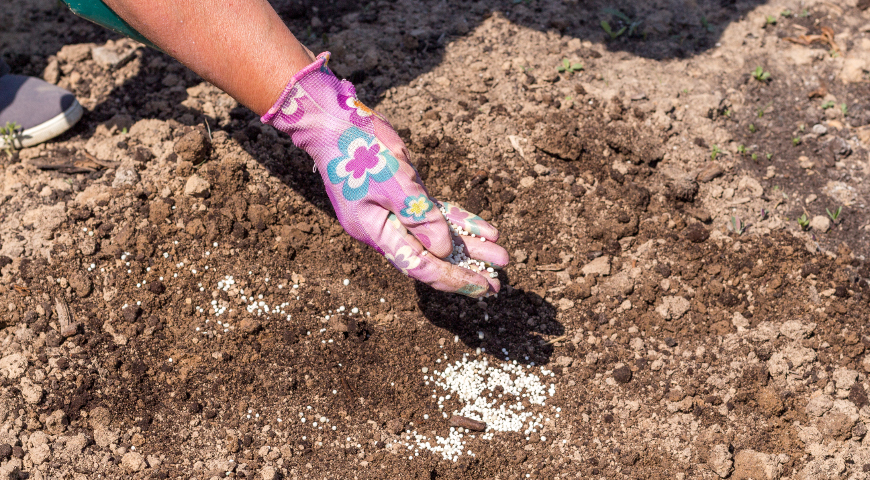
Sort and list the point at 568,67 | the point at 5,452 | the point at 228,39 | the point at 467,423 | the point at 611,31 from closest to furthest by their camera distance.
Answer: the point at 228,39
the point at 5,452
the point at 467,423
the point at 568,67
the point at 611,31

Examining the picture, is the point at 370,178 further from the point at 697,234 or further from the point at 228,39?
the point at 697,234

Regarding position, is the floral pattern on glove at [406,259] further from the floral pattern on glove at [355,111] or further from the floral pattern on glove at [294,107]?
the floral pattern on glove at [294,107]

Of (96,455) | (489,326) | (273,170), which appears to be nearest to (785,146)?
(489,326)

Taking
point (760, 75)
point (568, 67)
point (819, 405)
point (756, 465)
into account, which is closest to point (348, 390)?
point (756, 465)

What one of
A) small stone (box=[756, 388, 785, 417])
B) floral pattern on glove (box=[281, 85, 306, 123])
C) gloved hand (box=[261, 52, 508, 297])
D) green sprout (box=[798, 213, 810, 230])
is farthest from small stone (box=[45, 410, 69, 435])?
green sprout (box=[798, 213, 810, 230])

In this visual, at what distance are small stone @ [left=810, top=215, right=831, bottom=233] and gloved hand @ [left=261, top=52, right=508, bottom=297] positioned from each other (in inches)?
70.7

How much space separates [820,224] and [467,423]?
78.2 inches

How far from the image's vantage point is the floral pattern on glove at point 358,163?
89.4 inches

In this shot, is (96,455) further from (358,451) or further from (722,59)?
(722,59)

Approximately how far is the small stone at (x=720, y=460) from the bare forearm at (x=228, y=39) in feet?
7.14

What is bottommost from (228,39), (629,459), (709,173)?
(629,459)

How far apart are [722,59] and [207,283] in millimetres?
3130

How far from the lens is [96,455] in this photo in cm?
239

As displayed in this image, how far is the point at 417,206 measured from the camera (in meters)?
2.24
